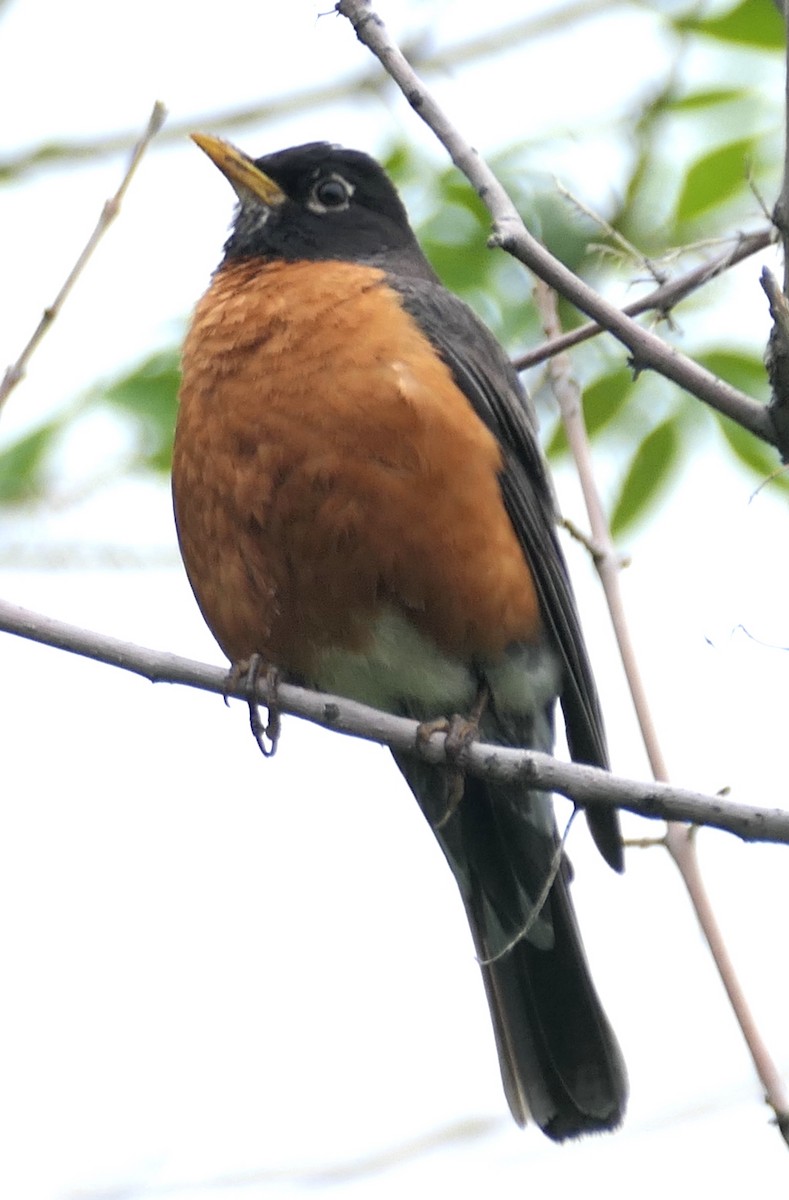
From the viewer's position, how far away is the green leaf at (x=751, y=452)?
13.2 ft

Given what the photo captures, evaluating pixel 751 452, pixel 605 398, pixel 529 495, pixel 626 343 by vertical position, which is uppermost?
pixel 529 495

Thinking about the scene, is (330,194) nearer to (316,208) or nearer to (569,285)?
(316,208)

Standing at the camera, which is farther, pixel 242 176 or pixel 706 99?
pixel 242 176

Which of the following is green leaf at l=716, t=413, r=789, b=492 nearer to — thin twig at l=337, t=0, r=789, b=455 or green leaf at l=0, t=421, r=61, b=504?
thin twig at l=337, t=0, r=789, b=455

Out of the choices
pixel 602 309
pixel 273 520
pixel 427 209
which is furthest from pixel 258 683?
pixel 602 309

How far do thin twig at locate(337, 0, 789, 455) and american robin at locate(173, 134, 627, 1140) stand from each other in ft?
4.00

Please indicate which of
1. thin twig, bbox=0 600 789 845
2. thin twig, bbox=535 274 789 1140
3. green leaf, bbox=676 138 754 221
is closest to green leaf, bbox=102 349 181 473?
thin twig, bbox=0 600 789 845

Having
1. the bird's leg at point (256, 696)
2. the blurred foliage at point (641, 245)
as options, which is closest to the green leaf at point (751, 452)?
the blurred foliage at point (641, 245)

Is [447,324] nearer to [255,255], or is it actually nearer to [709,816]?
[255,255]

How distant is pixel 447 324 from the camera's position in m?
4.88

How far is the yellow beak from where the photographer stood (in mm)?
5426

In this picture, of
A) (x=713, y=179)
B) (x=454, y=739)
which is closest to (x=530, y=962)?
(x=454, y=739)

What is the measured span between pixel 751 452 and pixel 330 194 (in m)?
2.16

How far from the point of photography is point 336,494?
4309 mm
